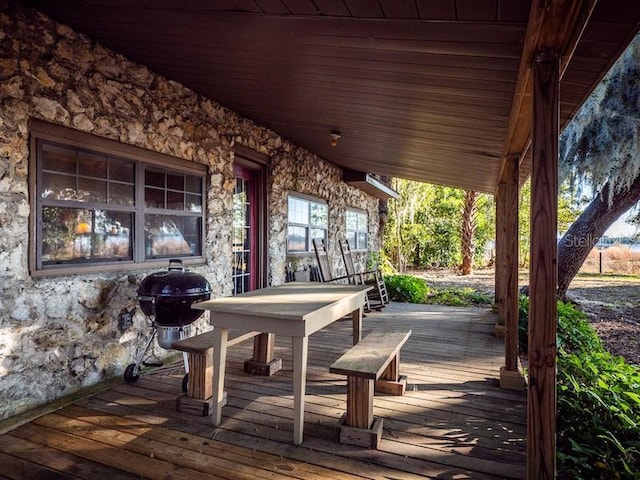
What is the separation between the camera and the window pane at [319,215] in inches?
282

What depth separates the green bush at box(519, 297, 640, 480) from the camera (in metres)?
1.98

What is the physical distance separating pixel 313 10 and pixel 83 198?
2.22 metres

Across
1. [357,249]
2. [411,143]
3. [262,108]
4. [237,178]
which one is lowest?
[357,249]

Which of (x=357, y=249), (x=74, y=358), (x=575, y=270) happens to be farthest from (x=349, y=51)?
(x=357, y=249)

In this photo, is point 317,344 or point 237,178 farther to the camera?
point 237,178

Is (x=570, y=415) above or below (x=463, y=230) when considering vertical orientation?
below

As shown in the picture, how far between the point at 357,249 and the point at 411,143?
17.7 feet

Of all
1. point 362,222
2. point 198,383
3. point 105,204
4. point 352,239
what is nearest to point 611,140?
point 352,239

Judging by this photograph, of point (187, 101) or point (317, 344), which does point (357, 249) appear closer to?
point (317, 344)

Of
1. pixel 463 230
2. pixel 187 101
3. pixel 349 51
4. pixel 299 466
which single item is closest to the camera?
pixel 299 466

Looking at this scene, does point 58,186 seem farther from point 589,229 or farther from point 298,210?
point 589,229

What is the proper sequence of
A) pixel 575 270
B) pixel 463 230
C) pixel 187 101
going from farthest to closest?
pixel 463 230, pixel 575 270, pixel 187 101

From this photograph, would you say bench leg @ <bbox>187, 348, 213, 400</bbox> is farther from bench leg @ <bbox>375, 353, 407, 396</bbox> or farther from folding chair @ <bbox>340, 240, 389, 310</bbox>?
folding chair @ <bbox>340, 240, 389, 310</bbox>

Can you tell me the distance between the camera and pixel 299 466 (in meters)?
2.02
